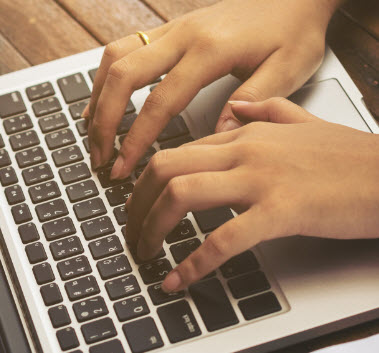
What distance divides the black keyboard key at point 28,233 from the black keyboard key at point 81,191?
0.05m

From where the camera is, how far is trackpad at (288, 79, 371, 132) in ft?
2.31

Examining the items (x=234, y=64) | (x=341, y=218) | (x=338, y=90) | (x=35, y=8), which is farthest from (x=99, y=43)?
(x=341, y=218)

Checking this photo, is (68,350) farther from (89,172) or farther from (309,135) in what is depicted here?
(309,135)

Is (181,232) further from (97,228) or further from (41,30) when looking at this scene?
(41,30)

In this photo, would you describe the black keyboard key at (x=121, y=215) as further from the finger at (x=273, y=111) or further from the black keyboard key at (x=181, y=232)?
the finger at (x=273, y=111)

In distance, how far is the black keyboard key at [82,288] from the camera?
23.4 inches

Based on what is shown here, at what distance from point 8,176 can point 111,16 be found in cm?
32

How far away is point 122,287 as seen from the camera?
60 centimetres

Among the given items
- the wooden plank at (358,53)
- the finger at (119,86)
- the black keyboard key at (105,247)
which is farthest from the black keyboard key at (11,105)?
the wooden plank at (358,53)

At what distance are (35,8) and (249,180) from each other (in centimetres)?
49

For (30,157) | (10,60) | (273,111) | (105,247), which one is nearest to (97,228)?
(105,247)

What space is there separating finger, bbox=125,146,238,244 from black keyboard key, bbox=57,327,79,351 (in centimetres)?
12

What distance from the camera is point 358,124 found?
702 mm

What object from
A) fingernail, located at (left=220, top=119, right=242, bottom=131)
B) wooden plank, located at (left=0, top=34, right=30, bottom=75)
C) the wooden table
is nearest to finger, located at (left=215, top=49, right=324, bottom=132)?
fingernail, located at (left=220, top=119, right=242, bottom=131)
